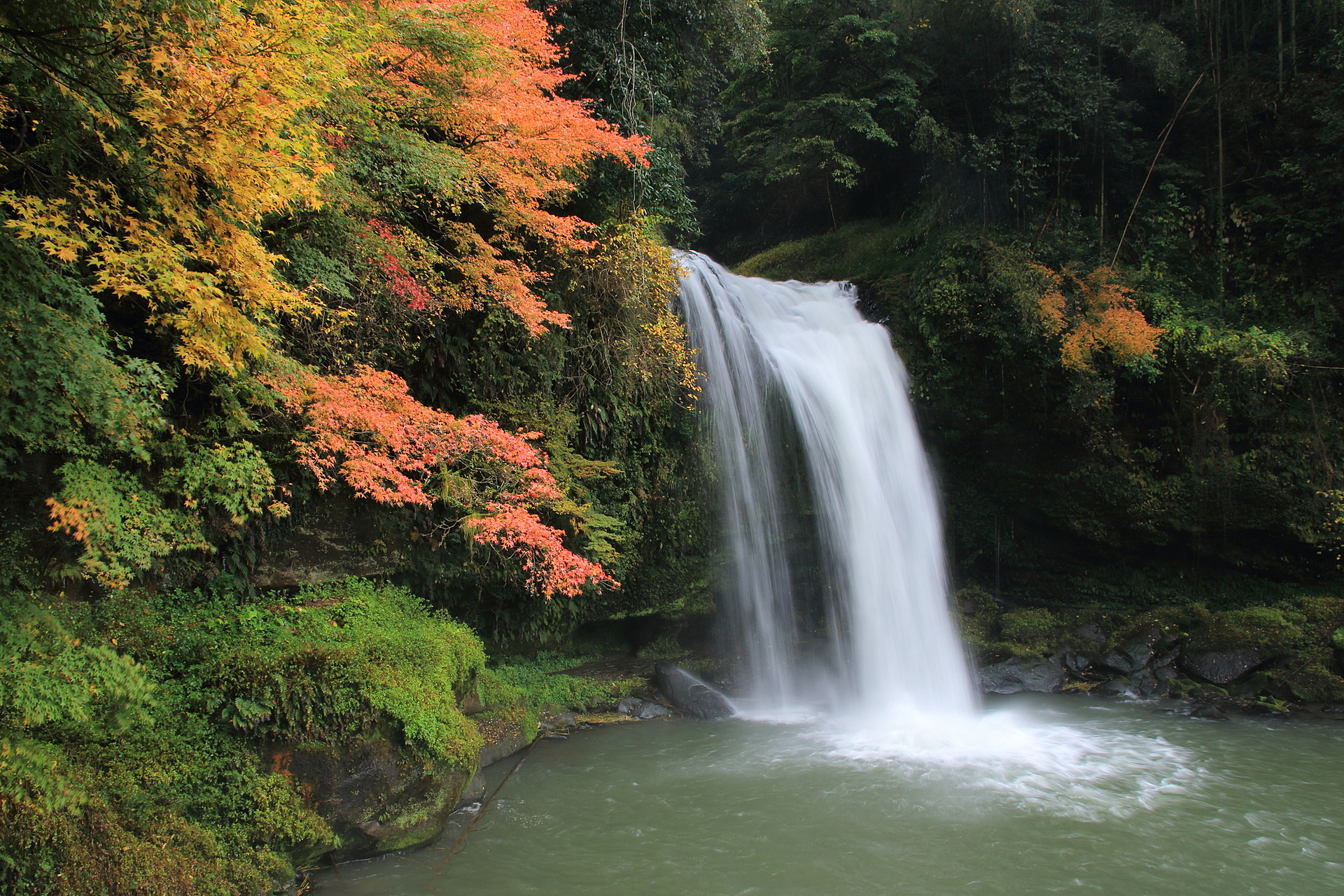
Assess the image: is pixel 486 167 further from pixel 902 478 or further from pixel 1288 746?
pixel 1288 746

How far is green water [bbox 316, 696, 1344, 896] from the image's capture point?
5234 mm

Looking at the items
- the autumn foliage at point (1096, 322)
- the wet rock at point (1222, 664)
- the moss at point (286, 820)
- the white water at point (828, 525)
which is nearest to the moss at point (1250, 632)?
the wet rock at point (1222, 664)

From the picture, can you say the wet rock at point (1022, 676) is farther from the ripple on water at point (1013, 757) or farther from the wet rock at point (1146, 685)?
the ripple on water at point (1013, 757)

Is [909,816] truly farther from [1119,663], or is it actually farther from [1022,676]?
[1119,663]

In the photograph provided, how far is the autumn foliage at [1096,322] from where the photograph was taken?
1091cm

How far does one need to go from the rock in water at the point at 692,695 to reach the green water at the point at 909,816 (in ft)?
1.80

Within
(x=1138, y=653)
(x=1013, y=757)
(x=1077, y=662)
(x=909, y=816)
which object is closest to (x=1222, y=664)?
(x=1138, y=653)

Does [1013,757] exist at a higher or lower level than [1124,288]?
lower

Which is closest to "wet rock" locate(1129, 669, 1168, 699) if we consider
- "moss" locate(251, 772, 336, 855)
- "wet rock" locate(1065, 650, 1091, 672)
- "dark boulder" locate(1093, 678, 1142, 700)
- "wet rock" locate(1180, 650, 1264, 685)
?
"dark boulder" locate(1093, 678, 1142, 700)

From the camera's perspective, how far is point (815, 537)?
11102mm

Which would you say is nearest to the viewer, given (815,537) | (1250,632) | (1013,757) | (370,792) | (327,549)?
(370,792)

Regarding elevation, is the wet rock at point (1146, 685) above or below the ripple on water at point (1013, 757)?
below

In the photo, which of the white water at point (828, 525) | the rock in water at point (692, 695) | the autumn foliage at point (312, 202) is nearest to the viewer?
the autumn foliage at point (312, 202)

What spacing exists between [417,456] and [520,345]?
2.65m
